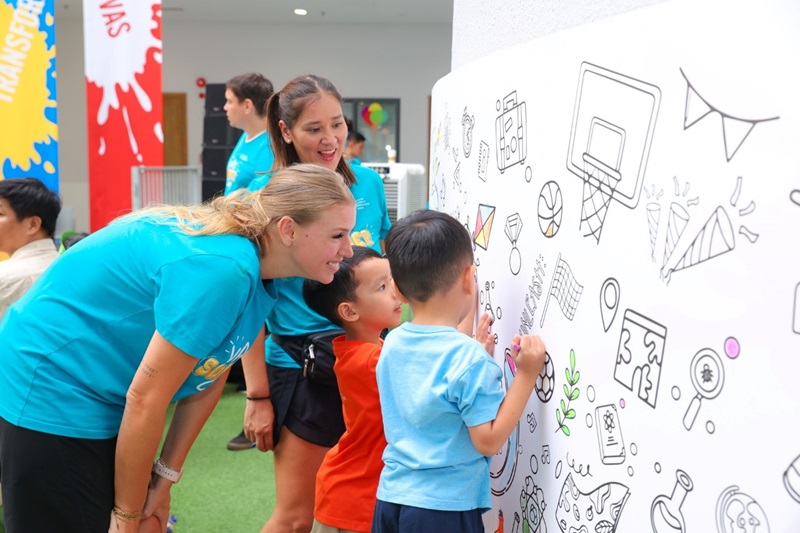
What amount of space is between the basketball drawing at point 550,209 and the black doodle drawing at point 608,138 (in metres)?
0.06

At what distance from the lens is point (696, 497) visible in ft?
2.48

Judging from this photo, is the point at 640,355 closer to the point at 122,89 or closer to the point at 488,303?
the point at 488,303

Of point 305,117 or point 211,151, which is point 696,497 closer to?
point 305,117

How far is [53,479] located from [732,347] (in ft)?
3.91

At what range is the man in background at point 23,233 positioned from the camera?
283 centimetres

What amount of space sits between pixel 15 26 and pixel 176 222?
3.81 meters

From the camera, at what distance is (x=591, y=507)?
1007 mm

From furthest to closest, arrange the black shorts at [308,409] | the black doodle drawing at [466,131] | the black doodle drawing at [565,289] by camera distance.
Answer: the black shorts at [308,409]
the black doodle drawing at [466,131]
the black doodle drawing at [565,289]

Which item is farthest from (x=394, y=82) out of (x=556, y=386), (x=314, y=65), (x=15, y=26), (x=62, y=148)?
(x=556, y=386)

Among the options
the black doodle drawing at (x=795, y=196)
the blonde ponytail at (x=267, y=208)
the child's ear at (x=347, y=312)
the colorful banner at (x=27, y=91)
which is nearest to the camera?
the black doodle drawing at (x=795, y=196)

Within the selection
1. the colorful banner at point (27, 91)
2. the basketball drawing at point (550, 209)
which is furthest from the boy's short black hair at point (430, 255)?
the colorful banner at point (27, 91)

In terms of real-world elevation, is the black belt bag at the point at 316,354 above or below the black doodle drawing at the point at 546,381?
below

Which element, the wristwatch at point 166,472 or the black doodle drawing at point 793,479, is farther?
the wristwatch at point 166,472

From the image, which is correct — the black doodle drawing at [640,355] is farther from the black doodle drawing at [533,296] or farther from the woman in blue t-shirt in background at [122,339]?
the woman in blue t-shirt in background at [122,339]
